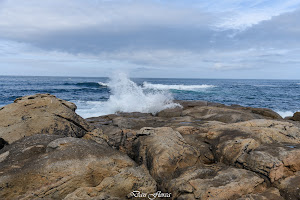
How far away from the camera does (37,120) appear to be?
5.43m

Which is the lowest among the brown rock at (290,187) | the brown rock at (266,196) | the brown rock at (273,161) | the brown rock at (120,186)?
the brown rock at (120,186)

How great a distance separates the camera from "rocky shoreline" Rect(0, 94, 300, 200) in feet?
11.1

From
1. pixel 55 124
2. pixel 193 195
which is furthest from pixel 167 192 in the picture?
pixel 55 124

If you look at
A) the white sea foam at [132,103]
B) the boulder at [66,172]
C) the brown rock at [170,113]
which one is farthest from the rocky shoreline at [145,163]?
the white sea foam at [132,103]

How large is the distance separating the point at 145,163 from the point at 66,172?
5.44 ft

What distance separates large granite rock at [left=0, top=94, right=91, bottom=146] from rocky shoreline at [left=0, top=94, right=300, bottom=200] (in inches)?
0.8

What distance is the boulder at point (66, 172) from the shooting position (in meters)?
3.35

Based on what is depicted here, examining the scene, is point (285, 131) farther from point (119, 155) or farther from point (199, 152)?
point (119, 155)

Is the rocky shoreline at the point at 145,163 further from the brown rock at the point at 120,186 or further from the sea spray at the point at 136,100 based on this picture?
the sea spray at the point at 136,100

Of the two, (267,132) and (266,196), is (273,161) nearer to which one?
(266,196)

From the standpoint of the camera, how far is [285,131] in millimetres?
5512

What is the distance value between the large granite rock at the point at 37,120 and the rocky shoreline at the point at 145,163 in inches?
0.8

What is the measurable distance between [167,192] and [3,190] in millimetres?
2533

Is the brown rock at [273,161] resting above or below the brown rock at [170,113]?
above
